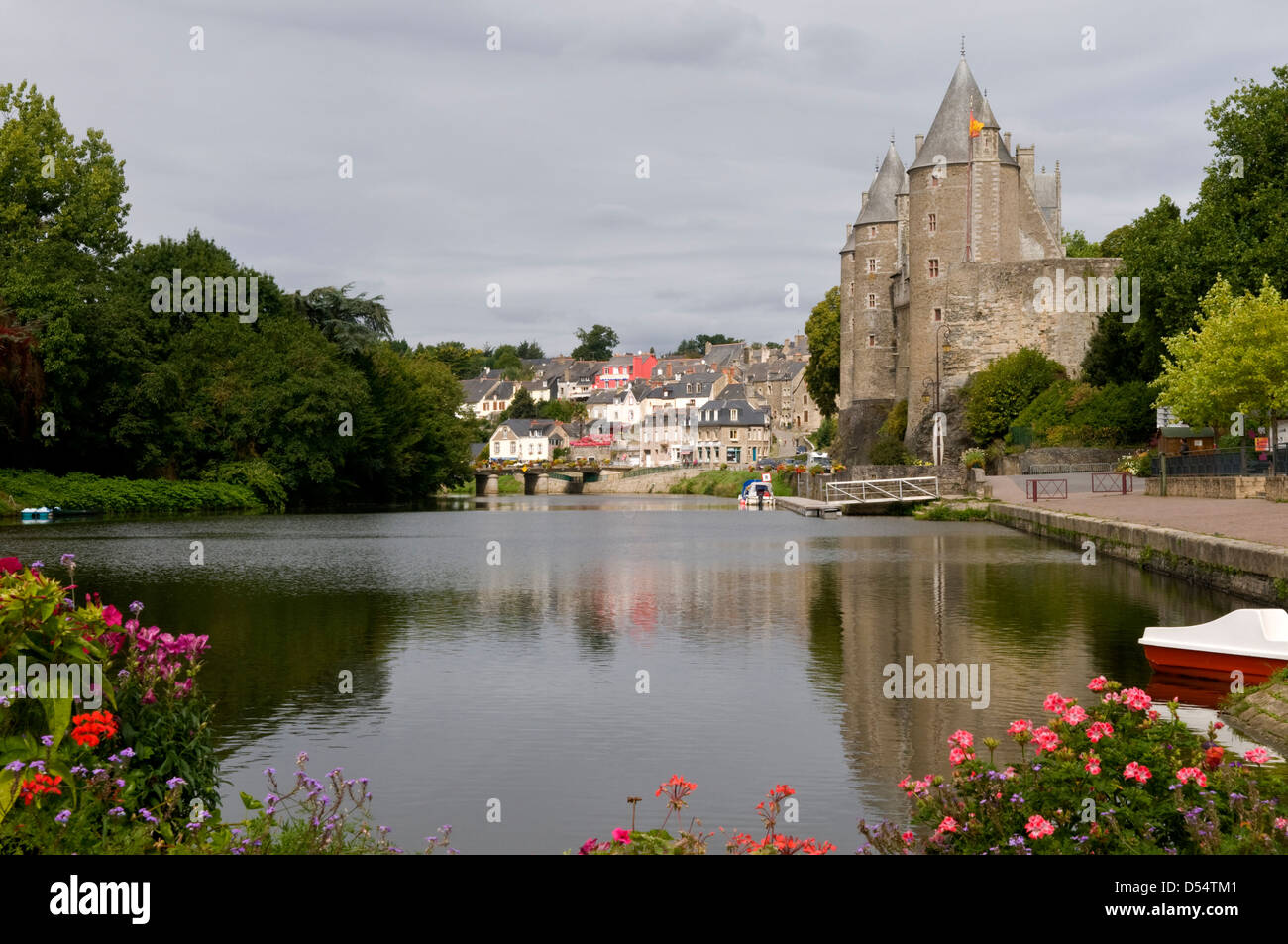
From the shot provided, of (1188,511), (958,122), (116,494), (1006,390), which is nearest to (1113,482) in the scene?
(1006,390)

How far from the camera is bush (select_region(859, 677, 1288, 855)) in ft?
19.3

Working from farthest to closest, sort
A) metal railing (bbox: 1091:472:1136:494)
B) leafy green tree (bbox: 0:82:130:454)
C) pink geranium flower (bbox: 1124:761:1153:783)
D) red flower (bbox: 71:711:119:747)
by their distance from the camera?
leafy green tree (bbox: 0:82:130:454) < metal railing (bbox: 1091:472:1136:494) < pink geranium flower (bbox: 1124:761:1153:783) < red flower (bbox: 71:711:119:747)

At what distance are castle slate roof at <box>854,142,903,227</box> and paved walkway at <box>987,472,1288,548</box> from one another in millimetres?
35610

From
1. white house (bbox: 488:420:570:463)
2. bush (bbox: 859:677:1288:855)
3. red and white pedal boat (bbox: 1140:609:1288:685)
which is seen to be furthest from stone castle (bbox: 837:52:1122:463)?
white house (bbox: 488:420:570:463)

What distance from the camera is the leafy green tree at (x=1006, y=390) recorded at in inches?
2483

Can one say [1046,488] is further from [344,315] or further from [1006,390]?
[344,315]

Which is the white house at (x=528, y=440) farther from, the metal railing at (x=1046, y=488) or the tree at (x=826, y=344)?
the metal railing at (x=1046, y=488)

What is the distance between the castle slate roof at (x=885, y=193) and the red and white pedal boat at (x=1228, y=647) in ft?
230

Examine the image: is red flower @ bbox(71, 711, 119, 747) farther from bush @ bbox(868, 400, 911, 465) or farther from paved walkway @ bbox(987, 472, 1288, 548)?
bush @ bbox(868, 400, 911, 465)

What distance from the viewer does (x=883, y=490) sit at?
57.7 m

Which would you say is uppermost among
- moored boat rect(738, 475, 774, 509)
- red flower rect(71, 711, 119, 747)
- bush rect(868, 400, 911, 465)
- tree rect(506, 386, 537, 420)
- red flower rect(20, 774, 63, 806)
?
tree rect(506, 386, 537, 420)

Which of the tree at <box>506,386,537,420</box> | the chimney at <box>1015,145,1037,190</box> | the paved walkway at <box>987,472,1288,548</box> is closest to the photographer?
the paved walkway at <box>987,472,1288,548</box>
